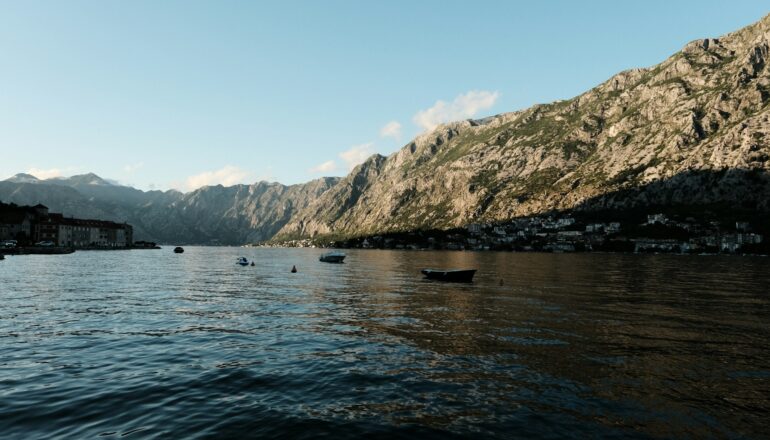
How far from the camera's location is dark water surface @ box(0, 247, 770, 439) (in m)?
15.8

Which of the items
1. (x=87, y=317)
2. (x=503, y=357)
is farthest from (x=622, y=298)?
(x=87, y=317)

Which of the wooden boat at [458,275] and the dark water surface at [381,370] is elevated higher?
the wooden boat at [458,275]

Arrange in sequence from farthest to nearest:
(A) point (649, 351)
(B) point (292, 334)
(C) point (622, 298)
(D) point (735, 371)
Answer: (C) point (622, 298), (B) point (292, 334), (A) point (649, 351), (D) point (735, 371)

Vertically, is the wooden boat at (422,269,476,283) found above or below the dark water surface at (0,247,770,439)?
above

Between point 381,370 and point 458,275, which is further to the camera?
point 458,275

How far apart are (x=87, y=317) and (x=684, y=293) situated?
72285 mm

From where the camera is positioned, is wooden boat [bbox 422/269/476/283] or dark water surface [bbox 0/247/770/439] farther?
wooden boat [bbox 422/269/476/283]

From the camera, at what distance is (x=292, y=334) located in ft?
104

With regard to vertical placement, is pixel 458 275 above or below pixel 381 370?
above

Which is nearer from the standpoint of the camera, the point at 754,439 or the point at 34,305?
the point at 754,439

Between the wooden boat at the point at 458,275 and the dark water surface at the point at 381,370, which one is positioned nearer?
the dark water surface at the point at 381,370

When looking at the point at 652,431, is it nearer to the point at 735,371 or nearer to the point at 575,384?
the point at 575,384

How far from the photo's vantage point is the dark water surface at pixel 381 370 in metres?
15.8

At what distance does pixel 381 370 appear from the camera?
22750 millimetres
